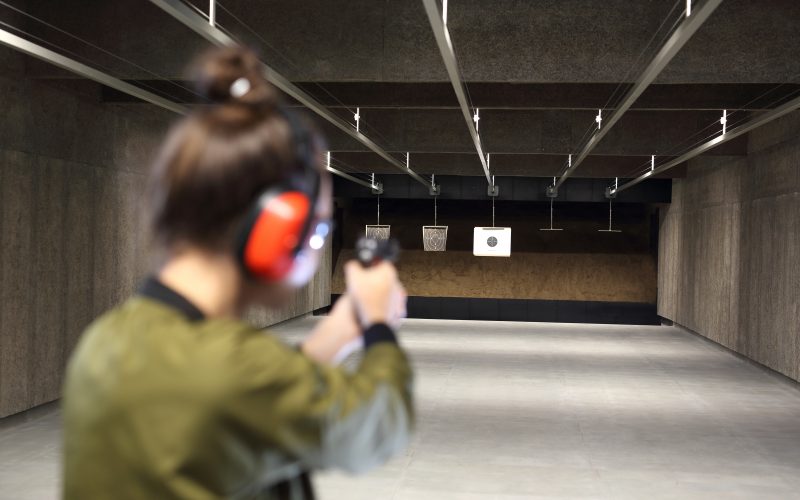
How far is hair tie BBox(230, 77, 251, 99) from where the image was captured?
3.67ft

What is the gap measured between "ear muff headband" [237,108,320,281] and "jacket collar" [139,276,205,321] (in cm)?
8

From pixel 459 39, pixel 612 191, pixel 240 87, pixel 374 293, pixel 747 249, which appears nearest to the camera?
pixel 240 87

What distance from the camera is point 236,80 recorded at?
112 centimetres

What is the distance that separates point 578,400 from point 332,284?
15.2 m

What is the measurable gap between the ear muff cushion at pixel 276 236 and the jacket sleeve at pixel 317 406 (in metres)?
0.08

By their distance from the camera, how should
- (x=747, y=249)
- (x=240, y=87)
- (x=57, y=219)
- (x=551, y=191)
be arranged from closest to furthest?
(x=240, y=87) → (x=57, y=219) → (x=747, y=249) → (x=551, y=191)

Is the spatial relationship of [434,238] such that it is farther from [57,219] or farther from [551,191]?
[57,219]

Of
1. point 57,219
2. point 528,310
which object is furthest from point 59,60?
point 528,310

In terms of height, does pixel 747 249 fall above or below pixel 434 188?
below

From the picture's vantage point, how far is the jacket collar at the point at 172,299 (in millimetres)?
1126

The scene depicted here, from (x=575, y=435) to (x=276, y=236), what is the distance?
731 cm

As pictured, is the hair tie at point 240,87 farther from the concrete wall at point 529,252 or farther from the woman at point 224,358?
the concrete wall at point 529,252

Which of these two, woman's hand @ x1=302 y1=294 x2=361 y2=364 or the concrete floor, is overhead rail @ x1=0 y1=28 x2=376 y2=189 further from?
woman's hand @ x1=302 y1=294 x2=361 y2=364

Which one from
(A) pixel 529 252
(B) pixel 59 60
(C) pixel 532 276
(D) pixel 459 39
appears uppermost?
(D) pixel 459 39
